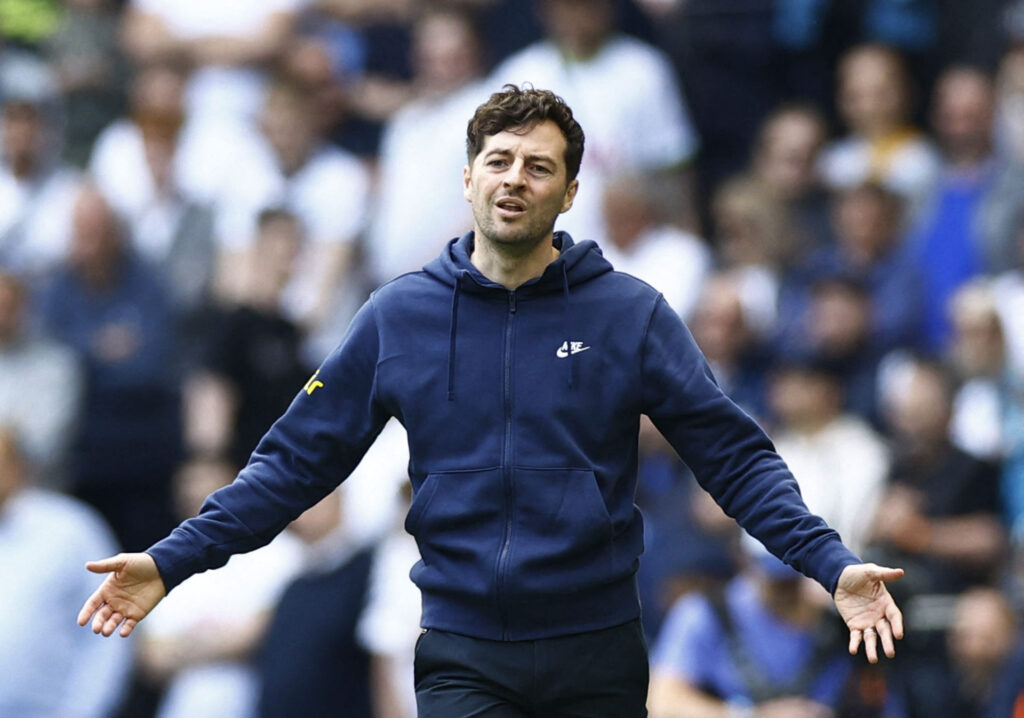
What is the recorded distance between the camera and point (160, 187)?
11.0 metres

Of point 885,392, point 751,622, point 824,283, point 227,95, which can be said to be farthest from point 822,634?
point 227,95

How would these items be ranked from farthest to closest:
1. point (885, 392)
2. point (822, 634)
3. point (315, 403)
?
point (885, 392)
point (822, 634)
point (315, 403)

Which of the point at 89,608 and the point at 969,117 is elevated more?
the point at 969,117

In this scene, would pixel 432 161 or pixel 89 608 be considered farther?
pixel 432 161

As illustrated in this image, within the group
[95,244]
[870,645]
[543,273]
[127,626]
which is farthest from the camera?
[95,244]

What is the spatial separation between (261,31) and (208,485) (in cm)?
310

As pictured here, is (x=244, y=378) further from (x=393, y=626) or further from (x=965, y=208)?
(x=965, y=208)

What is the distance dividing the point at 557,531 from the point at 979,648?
3.86 m

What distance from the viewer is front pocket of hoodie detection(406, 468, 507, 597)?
4.39m

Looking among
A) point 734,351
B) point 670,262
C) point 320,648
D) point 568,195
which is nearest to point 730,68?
point 670,262

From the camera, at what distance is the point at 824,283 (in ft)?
29.7

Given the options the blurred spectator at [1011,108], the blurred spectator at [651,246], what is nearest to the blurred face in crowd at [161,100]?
the blurred spectator at [651,246]

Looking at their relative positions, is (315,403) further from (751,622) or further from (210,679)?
(210,679)

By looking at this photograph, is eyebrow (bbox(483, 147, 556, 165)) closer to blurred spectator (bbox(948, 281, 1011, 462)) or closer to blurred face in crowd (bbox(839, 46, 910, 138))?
blurred spectator (bbox(948, 281, 1011, 462))
